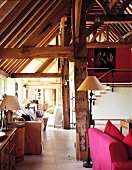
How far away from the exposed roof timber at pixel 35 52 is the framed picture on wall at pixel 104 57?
6657mm

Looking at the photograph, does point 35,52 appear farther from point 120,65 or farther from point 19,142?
point 120,65

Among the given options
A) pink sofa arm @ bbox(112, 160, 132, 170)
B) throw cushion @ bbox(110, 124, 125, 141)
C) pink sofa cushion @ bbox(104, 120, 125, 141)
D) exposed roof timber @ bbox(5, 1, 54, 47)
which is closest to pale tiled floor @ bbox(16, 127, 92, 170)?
pink sofa cushion @ bbox(104, 120, 125, 141)

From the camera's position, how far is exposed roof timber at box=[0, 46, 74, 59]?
5887 millimetres

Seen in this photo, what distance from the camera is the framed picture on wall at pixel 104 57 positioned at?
12.4m

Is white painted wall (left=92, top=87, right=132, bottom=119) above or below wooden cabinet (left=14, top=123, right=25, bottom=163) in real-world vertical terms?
above

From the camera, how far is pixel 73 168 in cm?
478

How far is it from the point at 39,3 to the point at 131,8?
222 inches

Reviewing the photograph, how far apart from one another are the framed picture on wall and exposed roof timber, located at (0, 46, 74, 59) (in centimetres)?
666

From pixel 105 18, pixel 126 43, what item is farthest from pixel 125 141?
pixel 126 43

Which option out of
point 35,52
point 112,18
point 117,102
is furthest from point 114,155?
point 117,102

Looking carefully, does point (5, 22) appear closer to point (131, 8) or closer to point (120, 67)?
point (131, 8)

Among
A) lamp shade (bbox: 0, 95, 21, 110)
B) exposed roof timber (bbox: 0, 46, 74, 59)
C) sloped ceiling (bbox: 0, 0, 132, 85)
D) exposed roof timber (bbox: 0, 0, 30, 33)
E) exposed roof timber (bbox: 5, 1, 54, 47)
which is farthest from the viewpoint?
exposed roof timber (bbox: 5, 1, 54, 47)

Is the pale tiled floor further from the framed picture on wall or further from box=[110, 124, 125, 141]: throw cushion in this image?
the framed picture on wall

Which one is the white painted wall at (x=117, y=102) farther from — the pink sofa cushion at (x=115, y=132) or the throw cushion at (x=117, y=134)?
the throw cushion at (x=117, y=134)
